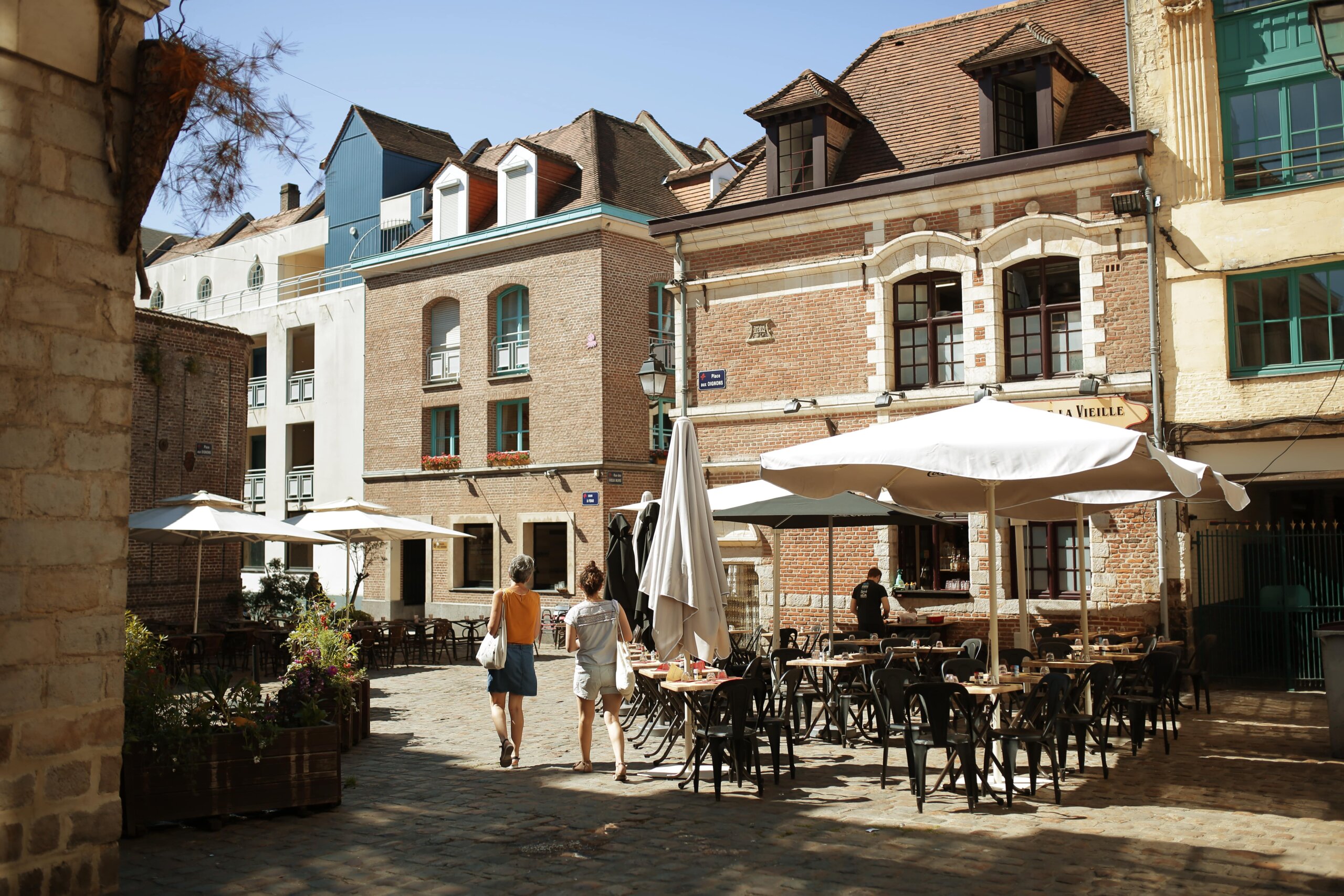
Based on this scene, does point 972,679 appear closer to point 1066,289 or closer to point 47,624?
point 47,624

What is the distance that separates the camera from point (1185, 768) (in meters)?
8.55

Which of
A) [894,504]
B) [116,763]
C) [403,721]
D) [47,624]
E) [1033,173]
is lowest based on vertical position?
[403,721]

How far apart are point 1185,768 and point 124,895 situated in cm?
740

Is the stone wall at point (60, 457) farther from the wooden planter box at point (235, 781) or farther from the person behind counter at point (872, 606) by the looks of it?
the person behind counter at point (872, 606)

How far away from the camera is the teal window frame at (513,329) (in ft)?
81.7

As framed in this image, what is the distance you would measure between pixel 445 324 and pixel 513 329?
2.17 metres

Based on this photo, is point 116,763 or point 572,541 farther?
point 572,541

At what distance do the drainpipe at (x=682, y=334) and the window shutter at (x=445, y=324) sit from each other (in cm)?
902

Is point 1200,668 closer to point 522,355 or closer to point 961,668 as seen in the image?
point 961,668

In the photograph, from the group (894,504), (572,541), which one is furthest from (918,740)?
(572,541)

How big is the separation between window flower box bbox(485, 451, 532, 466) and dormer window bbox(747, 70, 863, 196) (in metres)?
9.01

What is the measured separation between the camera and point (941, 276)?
16.3m

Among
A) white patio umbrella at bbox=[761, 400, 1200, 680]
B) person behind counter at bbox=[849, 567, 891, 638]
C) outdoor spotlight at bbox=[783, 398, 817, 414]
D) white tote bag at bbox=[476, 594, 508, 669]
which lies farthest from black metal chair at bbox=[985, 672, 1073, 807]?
outdoor spotlight at bbox=[783, 398, 817, 414]

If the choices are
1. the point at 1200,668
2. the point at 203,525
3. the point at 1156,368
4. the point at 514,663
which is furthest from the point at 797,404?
the point at 514,663
